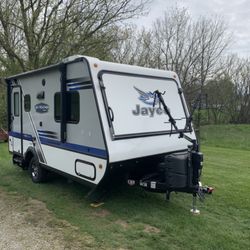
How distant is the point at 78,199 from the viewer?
6.01 metres

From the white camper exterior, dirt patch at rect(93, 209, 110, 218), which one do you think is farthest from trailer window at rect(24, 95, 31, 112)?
dirt patch at rect(93, 209, 110, 218)

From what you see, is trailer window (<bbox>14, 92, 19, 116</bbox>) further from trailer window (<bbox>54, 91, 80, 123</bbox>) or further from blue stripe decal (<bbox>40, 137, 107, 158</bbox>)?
trailer window (<bbox>54, 91, 80, 123</bbox>)

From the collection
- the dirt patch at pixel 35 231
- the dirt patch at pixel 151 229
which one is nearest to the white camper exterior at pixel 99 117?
the dirt patch at pixel 35 231

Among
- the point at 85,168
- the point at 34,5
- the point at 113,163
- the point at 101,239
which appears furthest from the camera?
the point at 34,5

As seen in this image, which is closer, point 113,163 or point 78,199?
point 113,163

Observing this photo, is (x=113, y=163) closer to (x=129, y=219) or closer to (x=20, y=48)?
(x=129, y=219)

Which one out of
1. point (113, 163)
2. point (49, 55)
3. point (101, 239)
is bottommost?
point (101, 239)

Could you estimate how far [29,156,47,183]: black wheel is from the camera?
7.11m

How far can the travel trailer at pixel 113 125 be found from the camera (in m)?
4.99

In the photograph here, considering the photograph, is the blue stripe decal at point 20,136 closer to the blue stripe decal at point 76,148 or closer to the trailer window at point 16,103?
the blue stripe decal at point 76,148

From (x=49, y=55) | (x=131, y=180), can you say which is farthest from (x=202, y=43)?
(x=131, y=180)

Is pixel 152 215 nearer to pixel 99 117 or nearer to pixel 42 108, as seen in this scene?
pixel 99 117

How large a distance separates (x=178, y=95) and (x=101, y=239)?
3199 millimetres

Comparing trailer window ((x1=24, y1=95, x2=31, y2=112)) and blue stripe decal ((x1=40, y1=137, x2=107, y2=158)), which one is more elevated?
trailer window ((x1=24, y1=95, x2=31, y2=112))
